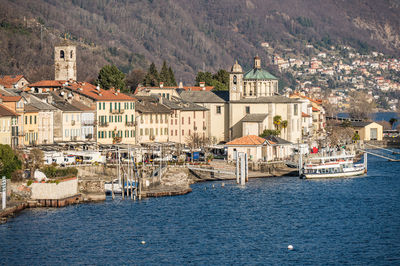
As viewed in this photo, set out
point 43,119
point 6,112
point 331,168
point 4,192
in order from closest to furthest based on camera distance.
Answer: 1. point 4,192
2. point 6,112
3. point 43,119
4. point 331,168

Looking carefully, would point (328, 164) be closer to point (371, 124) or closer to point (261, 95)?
point (261, 95)

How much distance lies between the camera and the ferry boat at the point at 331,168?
118 metres

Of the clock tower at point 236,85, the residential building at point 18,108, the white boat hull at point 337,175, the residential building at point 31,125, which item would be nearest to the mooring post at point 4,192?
the residential building at point 18,108

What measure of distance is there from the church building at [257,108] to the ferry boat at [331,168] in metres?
18.8

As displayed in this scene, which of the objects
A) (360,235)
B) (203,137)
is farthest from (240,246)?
(203,137)

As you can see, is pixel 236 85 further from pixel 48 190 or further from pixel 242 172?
pixel 48 190

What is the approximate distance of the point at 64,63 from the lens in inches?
5871

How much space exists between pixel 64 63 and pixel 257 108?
30.5m

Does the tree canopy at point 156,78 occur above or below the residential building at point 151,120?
above

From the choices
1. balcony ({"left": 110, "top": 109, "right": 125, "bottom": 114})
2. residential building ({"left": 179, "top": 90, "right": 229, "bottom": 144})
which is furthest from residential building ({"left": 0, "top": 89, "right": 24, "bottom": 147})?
residential building ({"left": 179, "top": 90, "right": 229, "bottom": 144})

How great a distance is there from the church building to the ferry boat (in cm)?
1878

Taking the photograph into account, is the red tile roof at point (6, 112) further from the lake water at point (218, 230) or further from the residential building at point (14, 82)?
the residential building at point (14, 82)

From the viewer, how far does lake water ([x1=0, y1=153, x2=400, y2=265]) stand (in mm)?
68562

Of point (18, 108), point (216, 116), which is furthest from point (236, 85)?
point (18, 108)
